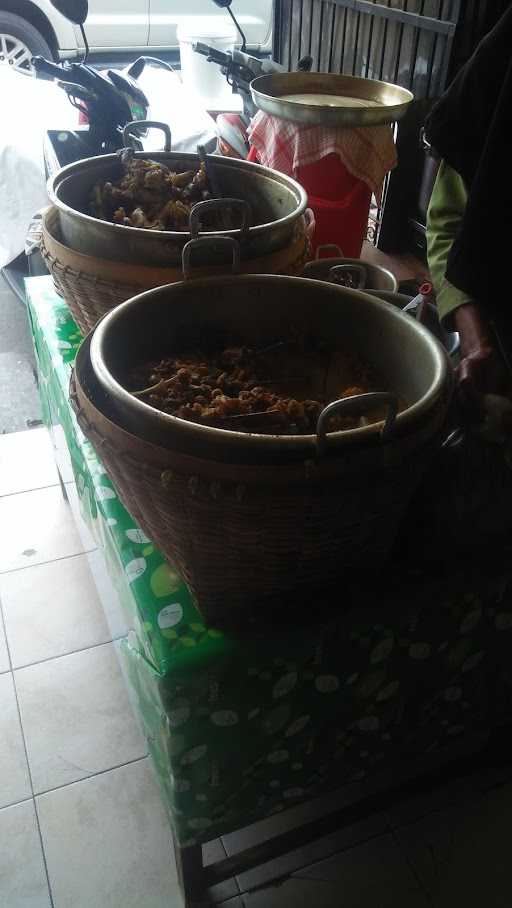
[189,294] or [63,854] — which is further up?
[189,294]

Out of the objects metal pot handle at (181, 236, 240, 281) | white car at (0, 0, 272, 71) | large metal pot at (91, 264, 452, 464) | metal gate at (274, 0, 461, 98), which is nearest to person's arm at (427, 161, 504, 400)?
large metal pot at (91, 264, 452, 464)

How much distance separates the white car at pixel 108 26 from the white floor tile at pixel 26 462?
3.59m

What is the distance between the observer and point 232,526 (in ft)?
1.98

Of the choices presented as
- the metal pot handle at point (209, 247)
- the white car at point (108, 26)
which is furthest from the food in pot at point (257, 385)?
the white car at point (108, 26)

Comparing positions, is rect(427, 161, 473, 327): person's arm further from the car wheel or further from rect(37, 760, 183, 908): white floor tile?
the car wheel

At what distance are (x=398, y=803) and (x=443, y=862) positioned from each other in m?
0.12

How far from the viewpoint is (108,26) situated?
4.81m

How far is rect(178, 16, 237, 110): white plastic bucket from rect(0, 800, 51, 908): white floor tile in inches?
102

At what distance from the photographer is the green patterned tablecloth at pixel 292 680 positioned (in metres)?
0.77

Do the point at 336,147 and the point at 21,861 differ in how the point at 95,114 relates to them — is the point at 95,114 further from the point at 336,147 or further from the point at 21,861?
the point at 21,861

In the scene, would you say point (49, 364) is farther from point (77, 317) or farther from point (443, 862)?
point (443, 862)

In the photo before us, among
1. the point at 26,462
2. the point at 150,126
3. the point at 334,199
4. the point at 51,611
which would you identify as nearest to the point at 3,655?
the point at 51,611

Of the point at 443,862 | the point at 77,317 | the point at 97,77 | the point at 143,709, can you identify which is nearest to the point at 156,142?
the point at 97,77

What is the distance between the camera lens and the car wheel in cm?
451
